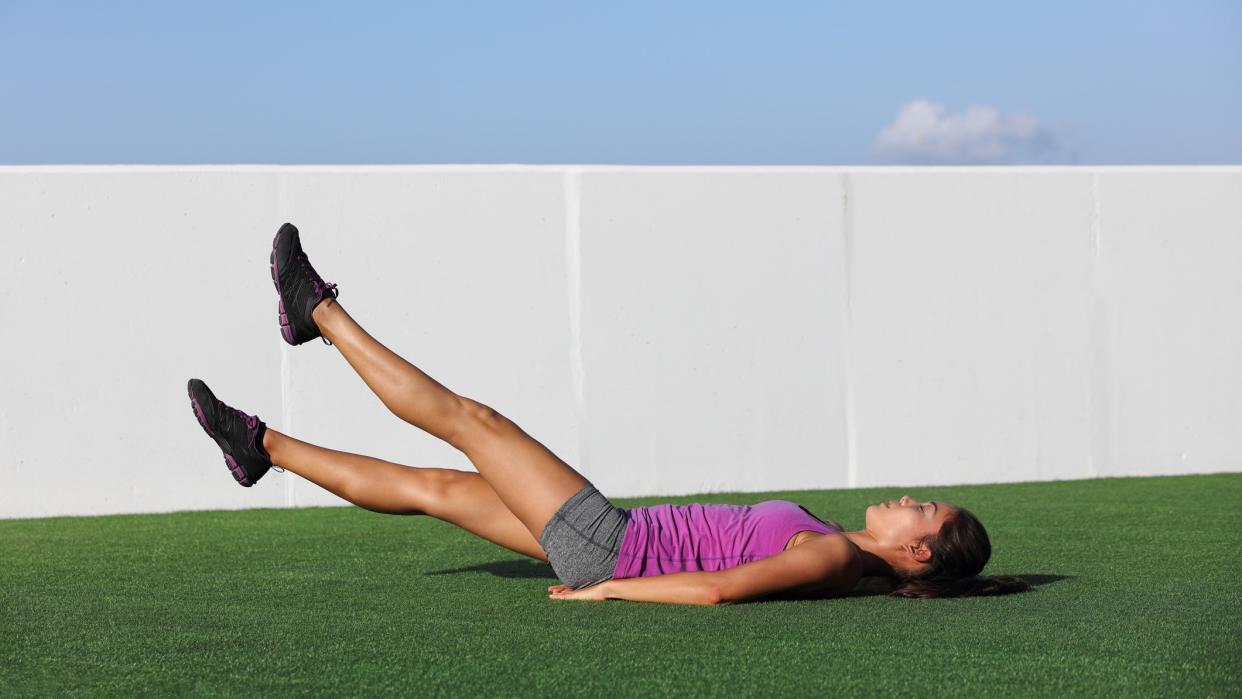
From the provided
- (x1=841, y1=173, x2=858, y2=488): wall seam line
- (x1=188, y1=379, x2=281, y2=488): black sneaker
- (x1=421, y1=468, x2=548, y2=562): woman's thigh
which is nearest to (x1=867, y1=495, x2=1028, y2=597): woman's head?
(x1=421, y1=468, x2=548, y2=562): woman's thigh

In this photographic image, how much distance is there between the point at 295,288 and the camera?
3.62 metres

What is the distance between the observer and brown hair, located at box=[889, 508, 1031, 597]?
135 inches

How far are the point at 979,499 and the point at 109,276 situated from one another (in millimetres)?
4728

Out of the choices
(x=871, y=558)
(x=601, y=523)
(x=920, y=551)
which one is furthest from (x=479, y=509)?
(x=920, y=551)

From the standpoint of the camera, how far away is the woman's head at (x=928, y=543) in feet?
11.2

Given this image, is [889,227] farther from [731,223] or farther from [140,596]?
[140,596]

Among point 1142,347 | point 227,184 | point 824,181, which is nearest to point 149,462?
point 227,184

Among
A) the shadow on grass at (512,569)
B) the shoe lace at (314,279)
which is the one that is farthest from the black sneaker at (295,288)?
the shadow on grass at (512,569)

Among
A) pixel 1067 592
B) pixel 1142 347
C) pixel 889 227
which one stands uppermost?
pixel 889 227

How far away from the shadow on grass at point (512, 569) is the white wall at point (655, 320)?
2.86 m

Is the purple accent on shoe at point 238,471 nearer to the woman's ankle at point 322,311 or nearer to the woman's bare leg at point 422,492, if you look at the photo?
the woman's bare leg at point 422,492

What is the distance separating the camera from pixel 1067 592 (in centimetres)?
369

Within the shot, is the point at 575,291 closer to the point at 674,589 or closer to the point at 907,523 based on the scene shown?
the point at 907,523

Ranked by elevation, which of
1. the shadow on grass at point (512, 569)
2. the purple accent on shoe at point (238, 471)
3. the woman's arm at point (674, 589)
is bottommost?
the shadow on grass at point (512, 569)
